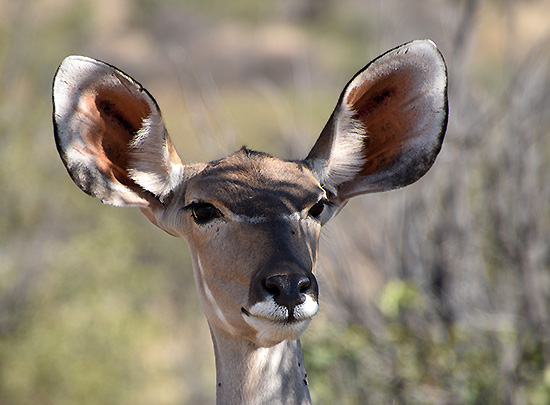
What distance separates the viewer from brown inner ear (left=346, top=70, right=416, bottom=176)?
351 centimetres

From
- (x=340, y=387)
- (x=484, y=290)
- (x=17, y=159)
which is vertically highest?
(x=484, y=290)

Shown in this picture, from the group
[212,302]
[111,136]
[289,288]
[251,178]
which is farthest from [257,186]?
[111,136]

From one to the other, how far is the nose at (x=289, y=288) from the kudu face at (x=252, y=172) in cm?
1

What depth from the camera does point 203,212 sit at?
346 cm

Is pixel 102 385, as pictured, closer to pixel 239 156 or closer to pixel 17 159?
pixel 17 159

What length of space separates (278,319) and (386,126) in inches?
45.6

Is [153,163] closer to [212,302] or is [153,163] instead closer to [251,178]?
[251,178]

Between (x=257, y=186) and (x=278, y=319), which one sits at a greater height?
(x=257, y=186)

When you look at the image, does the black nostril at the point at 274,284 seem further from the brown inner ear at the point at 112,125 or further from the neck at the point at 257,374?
the brown inner ear at the point at 112,125

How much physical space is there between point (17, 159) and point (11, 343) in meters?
4.41

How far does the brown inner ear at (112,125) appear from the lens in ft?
11.5

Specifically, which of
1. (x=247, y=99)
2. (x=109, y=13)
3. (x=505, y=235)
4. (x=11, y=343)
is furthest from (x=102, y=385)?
(x=109, y=13)

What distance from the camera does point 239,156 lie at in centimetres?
369

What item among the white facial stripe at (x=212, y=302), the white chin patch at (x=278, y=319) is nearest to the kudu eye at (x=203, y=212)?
the white facial stripe at (x=212, y=302)
